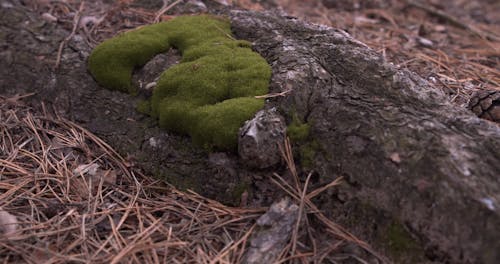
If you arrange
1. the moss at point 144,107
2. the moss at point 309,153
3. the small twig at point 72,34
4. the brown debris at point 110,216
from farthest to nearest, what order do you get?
the small twig at point 72,34, the moss at point 144,107, the moss at point 309,153, the brown debris at point 110,216

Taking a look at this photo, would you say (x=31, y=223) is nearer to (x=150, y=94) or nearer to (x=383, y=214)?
(x=150, y=94)

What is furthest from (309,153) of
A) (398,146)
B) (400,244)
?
(400,244)

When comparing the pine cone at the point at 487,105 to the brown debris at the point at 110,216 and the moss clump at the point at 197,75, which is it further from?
the moss clump at the point at 197,75

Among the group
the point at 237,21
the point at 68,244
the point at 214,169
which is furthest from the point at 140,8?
the point at 68,244

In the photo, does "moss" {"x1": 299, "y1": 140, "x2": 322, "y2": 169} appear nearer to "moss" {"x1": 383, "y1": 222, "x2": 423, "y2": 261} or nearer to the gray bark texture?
the gray bark texture

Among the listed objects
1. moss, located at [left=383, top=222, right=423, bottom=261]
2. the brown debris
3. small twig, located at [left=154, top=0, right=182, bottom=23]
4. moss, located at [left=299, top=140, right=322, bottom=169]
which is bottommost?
the brown debris

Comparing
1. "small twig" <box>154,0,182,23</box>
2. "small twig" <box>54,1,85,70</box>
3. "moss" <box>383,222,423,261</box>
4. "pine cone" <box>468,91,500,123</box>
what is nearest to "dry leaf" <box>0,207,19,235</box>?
"small twig" <box>54,1,85,70</box>

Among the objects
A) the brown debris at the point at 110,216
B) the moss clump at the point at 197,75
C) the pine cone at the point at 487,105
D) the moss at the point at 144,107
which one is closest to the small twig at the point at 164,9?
the moss clump at the point at 197,75
